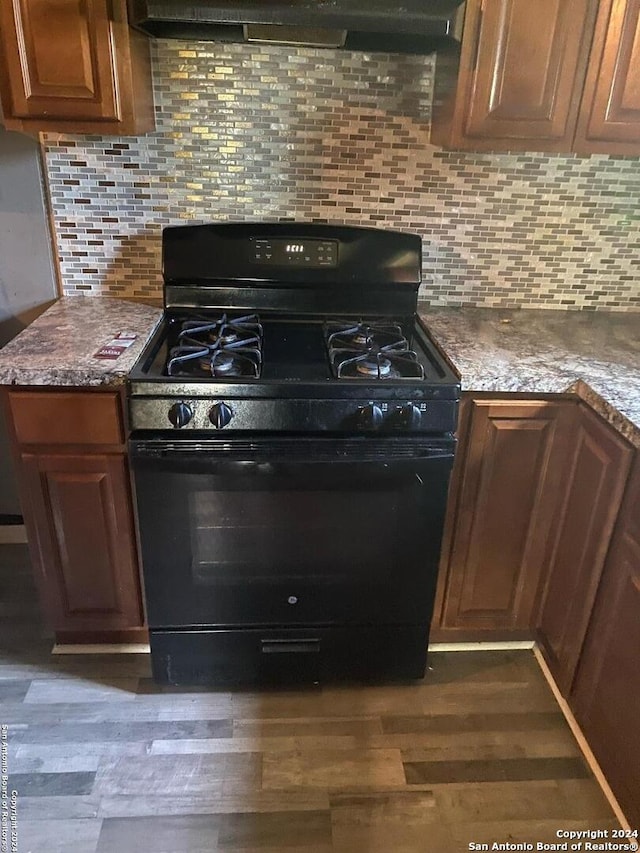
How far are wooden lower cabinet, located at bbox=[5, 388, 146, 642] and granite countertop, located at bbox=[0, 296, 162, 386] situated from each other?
5cm

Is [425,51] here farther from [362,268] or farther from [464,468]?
[464,468]

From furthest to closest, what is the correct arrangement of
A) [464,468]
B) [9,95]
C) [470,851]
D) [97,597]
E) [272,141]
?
[272,141] < [97,597] < [464,468] < [9,95] < [470,851]

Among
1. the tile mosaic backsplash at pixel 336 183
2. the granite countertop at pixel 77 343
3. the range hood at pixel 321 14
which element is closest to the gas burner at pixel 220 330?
the granite countertop at pixel 77 343

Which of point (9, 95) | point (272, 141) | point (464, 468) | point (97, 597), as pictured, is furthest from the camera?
point (272, 141)

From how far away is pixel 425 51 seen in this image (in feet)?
5.82

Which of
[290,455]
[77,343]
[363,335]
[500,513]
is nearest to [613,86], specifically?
[363,335]

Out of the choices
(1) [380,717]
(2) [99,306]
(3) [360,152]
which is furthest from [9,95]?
(1) [380,717]

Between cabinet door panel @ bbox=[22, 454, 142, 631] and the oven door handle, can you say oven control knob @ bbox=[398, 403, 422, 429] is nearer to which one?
the oven door handle

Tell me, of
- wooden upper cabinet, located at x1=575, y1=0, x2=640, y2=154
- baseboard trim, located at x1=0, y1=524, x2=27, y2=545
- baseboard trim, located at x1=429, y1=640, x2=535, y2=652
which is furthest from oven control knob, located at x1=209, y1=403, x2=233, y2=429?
baseboard trim, located at x1=0, y1=524, x2=27, y2=545

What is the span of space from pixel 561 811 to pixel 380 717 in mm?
483

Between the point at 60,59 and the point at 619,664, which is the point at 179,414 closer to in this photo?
the point at 60,59

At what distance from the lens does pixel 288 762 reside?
160 centimetres

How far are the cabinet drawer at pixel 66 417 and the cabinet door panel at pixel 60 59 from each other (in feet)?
2.27

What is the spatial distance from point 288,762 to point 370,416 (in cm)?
90
